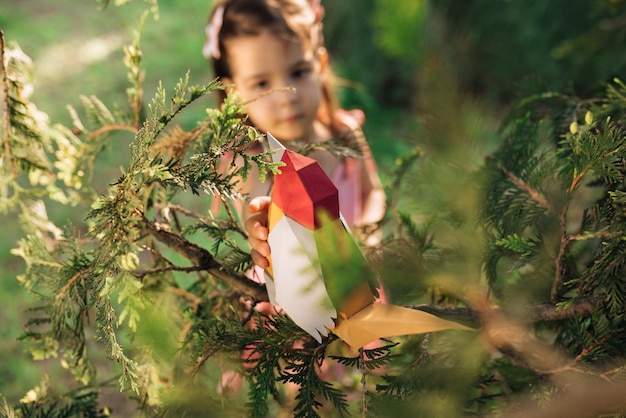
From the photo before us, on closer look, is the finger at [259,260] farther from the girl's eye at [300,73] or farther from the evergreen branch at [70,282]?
the girl's eye at [300,73]

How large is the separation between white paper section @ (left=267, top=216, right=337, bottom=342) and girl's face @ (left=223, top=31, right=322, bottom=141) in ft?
1.82

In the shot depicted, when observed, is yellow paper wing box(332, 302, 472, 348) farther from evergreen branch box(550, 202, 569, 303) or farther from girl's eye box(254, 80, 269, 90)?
girl's eye box(254, 80, 269, 90)

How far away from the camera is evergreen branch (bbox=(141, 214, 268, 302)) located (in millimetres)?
686

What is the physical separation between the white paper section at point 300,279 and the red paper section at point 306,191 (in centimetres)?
1

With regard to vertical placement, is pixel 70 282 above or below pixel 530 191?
above

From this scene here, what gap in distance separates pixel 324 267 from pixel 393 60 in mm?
2766

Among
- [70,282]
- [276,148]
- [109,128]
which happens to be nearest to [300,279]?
[276,148]

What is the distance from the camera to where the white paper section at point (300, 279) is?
60 cm

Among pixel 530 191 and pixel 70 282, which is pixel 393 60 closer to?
pixel 530 191

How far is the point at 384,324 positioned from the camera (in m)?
0.61

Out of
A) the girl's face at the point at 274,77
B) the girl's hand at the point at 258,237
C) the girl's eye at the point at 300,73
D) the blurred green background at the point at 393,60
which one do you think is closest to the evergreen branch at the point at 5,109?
the blurred green background at the point at 393,60

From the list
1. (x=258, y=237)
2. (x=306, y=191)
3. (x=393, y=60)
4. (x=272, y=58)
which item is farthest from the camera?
(x=393, y=60)

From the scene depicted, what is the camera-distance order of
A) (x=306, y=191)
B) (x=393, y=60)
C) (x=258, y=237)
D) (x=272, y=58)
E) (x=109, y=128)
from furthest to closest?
(x=393, y=60) < (x=272, y=58) < (x=109, y=128) < (x=258, y=237) < (x=306, y=191)

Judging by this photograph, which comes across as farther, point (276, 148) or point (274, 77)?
point (274, 77)
